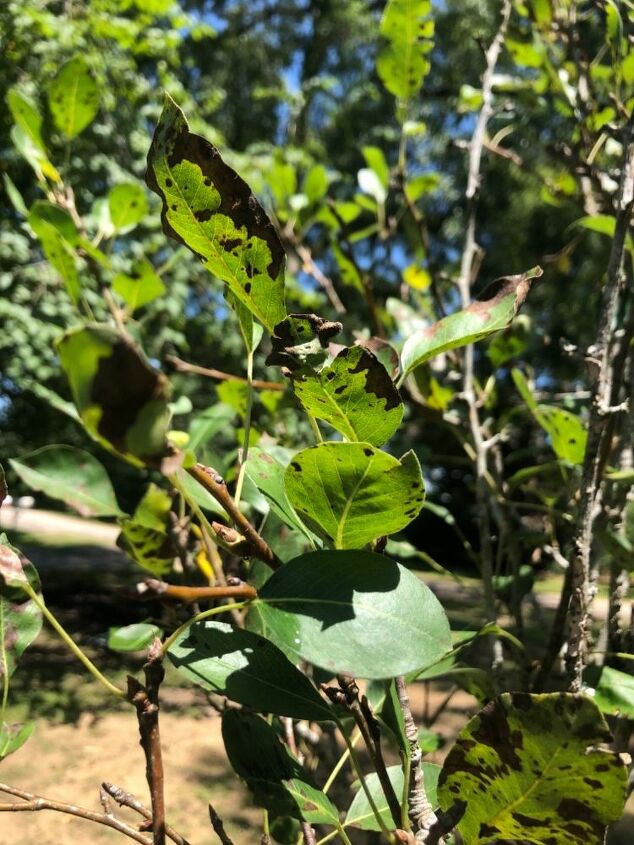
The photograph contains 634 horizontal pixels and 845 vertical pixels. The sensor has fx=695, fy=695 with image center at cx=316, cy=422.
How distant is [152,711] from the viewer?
0.34 m

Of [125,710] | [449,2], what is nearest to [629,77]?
[125,710]

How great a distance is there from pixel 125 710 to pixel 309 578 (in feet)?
11.9

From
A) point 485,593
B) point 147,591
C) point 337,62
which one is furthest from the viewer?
point 337,62

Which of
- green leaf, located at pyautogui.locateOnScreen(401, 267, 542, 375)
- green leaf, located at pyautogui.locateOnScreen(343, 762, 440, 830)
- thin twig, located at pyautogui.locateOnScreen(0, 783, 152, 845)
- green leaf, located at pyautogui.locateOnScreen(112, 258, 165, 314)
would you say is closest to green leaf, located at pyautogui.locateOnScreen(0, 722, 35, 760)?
thin twig, located at pyautogui.locateOnScreen(0, 783, 152, 845)

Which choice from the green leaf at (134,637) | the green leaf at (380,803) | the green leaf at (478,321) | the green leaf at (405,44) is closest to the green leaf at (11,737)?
the green leaf at (134,637)

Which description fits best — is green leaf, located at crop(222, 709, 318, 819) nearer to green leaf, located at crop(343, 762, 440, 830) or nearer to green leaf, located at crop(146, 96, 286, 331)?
green leaf, located at crop(343, 762, 440, 830)

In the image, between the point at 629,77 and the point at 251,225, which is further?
the point at 629,77

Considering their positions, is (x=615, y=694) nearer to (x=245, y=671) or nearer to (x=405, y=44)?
(x=245, y=671)

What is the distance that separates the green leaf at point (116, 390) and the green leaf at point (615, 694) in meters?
0.42

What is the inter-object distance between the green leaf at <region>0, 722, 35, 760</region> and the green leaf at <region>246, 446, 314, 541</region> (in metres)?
0.21

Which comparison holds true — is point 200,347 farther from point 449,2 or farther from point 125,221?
point 449,2

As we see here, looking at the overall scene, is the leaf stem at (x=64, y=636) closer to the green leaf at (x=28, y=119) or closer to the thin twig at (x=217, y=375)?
the thin twig at (x=217, y=375)

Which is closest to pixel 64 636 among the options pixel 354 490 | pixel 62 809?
pixel 62 809

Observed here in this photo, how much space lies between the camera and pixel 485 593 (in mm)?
823
